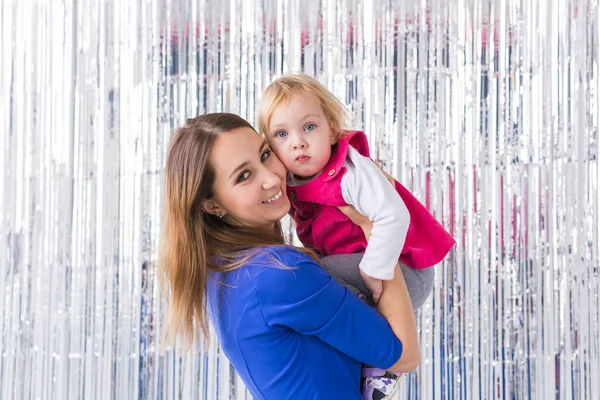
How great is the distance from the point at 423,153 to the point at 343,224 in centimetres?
86

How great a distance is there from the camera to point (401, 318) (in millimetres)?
1244

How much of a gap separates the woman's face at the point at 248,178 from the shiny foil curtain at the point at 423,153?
2.95 ft

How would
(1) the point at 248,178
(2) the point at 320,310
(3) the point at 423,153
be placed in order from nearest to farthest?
(2) the point at 320,310 → (1) the point at 248,178 → (3) the point at 423,153

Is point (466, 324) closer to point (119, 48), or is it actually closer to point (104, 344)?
point (104, 344)

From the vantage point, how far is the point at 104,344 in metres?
2.28

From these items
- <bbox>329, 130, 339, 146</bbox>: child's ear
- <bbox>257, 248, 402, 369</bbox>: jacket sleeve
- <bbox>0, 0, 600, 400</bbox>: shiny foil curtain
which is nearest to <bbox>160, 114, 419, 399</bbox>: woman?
<bbox>257, 248, 402, 369</bbox>: jacket sleeve

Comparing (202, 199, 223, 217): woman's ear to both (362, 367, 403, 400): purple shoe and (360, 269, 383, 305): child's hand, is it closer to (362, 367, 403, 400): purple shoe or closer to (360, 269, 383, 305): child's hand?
(360, 269, 383, 305): child's hand

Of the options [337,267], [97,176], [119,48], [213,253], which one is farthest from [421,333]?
[119,48]

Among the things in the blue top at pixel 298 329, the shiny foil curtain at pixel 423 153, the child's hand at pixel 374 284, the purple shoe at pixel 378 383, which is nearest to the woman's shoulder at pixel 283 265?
the blue top at pixel 298 329

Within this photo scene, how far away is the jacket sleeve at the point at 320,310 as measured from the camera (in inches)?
46.1

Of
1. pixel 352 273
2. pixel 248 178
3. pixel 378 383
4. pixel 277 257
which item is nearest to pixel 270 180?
pixel 248 178

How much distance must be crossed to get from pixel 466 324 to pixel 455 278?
146mm

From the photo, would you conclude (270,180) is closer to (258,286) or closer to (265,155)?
(265,155)

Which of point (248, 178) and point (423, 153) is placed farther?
point (423, 153)
